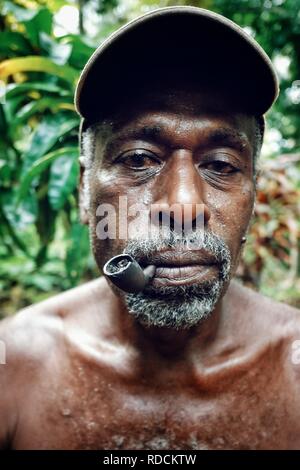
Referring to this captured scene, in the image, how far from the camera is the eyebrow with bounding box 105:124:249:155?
124cm

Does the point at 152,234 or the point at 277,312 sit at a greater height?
the point at 152,234

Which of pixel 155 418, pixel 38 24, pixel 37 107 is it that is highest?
pixel 38 24

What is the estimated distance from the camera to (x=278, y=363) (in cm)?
157

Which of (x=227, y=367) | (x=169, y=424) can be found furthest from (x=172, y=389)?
(x=227, y=367)

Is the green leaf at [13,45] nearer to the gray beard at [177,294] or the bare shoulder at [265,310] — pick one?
the gray beard at [177,294]

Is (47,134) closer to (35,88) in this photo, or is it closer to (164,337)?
(35,88)

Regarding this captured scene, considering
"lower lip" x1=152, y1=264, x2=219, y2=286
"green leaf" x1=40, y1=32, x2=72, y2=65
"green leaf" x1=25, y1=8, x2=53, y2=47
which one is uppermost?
"green leaf" x1=25, y1=8, x2=53, y2=47

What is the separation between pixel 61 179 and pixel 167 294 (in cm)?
92

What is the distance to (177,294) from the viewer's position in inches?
46.8

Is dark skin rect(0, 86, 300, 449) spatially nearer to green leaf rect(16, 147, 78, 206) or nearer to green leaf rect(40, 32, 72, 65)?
green leaf rect(16, 147, 78, 206)

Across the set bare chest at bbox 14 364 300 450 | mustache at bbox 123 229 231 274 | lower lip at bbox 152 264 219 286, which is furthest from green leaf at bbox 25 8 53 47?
bare chest at bbox 14 364 300 450

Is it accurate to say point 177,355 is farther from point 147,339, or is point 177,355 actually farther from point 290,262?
point 290,262

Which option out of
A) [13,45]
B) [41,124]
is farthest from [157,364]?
[13,45]
